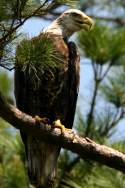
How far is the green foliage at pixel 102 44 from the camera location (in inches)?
184

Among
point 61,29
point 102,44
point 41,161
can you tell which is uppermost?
point 61,29

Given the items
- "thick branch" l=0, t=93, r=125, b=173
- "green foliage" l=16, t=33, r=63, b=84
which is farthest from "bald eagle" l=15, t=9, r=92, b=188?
"green foliage" l=16, t=33, r=63, b=84

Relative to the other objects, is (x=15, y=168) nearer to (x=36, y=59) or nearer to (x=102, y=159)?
(x=102, y=159)

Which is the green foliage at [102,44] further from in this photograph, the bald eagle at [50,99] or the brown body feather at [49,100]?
the brown body feather at [49,100]

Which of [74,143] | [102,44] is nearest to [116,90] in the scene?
[102,44]

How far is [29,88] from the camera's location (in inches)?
156

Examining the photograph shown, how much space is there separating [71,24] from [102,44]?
1.02 ft

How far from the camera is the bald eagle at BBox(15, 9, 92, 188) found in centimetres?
397

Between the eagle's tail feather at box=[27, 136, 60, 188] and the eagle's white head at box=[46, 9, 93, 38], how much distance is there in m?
0.69

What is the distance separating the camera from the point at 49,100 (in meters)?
4.07

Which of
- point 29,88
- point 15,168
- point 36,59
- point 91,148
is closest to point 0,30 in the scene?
point 36,59

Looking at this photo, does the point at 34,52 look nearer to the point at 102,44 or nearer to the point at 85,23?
the point at 85,23

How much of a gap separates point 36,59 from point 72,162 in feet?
5.62

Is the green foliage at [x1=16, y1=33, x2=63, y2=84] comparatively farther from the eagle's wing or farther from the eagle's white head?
the eagle's white head
